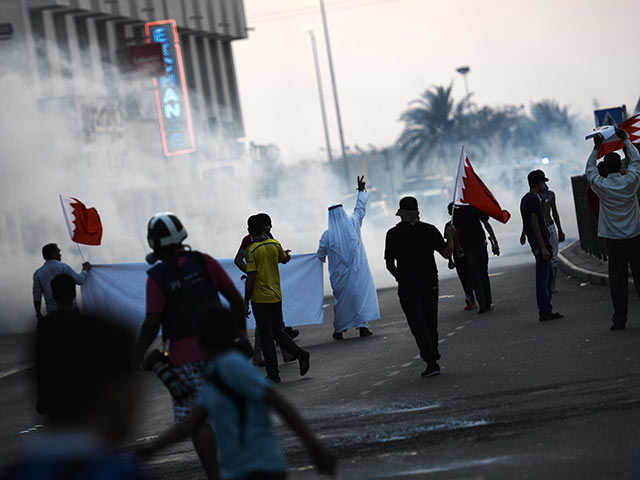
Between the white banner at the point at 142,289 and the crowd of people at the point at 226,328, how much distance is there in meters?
0.39

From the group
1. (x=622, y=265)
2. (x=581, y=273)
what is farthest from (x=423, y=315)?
(x=581, y=273)

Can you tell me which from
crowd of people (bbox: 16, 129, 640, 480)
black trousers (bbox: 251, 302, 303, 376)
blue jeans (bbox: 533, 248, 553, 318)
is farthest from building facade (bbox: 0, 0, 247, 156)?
black trousers (bbox: 251, 302, 303, 376)

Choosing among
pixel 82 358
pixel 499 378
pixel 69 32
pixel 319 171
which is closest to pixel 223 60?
pixel 319 171

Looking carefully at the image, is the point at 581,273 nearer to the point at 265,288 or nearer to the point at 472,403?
the point at 265,288

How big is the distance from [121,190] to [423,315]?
26.3 m

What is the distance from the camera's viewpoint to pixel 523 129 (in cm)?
8869

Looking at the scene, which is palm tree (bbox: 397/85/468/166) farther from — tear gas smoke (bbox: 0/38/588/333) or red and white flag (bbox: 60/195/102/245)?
red and white flag (bbox: 60/195/102/245)

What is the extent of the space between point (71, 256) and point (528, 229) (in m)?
19.5

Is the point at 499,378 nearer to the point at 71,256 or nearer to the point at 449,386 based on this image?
the point at 449,386

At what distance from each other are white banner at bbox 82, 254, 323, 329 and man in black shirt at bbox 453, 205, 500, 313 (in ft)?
6.45

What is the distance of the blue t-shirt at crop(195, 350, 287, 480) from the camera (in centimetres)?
384

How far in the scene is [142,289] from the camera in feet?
43.2

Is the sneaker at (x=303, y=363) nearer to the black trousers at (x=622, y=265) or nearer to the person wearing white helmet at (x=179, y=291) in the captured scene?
the black trousers at (x=622, y=265)

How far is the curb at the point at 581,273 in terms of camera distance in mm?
15495
